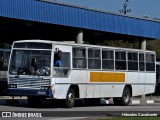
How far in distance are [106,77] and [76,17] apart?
11.5m

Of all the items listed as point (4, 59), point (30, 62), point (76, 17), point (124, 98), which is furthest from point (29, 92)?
point (76, 17)

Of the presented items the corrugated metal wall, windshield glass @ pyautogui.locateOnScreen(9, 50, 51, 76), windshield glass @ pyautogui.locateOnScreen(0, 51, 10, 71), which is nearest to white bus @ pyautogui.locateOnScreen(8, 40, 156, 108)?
windshield glass @ pyautogui.locateOnScreen(9, 50, 51, 76)

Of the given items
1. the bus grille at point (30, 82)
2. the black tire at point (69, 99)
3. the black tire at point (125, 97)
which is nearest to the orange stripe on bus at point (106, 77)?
the black tire at point (125, 97)

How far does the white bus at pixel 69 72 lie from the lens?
2270cm

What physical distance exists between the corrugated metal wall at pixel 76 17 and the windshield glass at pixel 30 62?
28.7 feet

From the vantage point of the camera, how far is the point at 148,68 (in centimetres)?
3006

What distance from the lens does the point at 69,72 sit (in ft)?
77.4

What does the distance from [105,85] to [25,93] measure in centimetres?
503

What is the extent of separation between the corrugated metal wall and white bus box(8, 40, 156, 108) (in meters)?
8.11

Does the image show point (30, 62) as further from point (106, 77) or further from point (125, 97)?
point (125, 97)

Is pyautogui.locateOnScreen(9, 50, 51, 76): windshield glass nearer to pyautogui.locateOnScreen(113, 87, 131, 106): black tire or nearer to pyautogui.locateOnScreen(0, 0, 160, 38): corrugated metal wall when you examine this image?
pyautogui.locateOnScreen(113, 87, 131, 106): black tire

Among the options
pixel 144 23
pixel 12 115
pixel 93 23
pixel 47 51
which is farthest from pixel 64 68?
pixel 144 23

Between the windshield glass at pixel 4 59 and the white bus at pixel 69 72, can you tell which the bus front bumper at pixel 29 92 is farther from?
the windshield glass at pixel 4 59

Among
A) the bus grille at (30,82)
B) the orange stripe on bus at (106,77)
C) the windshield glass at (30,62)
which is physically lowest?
the bus grille at (30,82)
